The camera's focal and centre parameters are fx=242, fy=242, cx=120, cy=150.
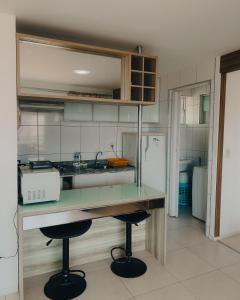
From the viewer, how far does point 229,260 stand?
266 cm

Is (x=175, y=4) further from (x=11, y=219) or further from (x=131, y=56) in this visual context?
(x=11, y=219)

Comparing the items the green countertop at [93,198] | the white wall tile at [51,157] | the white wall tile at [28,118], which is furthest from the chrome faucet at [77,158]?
the green countertop at [93,198]

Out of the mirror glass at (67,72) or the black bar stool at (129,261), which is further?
the black bar stool at (129,261)

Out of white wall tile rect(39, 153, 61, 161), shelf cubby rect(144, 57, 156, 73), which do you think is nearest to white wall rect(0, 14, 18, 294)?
shelf cubby rect(144, 57, 156, 73)

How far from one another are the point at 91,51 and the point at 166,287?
2.32m

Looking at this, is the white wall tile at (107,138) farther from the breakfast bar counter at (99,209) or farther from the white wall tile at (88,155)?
the breakfast bar counter at (99,209)

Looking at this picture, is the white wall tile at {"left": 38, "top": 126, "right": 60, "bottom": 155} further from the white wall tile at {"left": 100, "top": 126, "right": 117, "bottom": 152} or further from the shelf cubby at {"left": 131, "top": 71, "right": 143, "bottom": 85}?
the shelf cubby at {"left": 131, "top": 71, "right": 143, "bottom": 85}

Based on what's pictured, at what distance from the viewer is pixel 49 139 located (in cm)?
356

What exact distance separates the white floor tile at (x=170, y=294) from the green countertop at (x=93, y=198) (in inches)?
31.3

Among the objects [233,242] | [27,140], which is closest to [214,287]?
[233,242]

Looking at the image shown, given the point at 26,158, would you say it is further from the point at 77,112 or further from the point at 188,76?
the point at 188,76

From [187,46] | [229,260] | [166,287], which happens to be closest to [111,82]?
[187,46]

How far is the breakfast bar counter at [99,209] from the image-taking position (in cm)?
188

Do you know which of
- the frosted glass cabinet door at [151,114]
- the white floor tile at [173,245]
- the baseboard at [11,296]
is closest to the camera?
the baseboard at [11,296]
